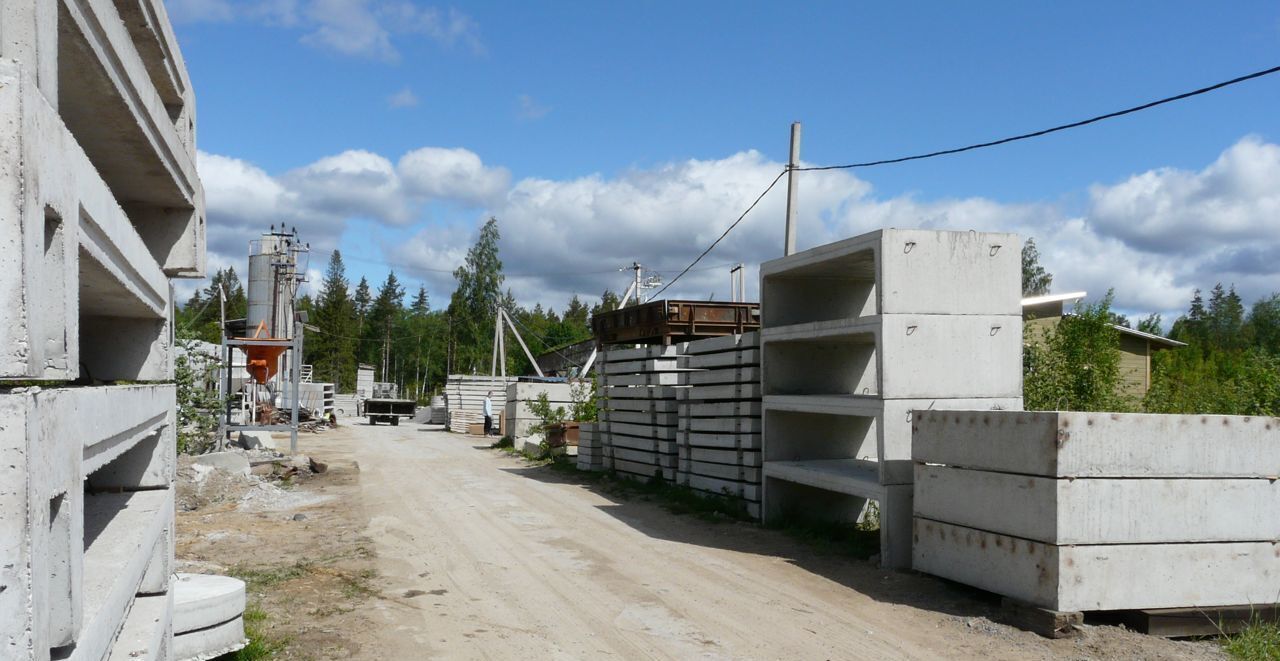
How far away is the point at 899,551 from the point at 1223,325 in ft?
261

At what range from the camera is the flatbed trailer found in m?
44.3

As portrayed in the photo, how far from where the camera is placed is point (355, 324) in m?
95.5

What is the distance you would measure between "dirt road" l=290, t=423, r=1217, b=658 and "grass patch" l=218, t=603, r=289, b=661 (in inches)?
26.3

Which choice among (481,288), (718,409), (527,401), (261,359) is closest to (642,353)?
(718,409)

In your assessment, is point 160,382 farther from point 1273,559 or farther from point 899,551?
point 1273,559

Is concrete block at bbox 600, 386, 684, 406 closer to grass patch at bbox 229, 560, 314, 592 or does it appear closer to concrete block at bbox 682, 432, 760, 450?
concrete block at bbox 682, 432, 760, 450

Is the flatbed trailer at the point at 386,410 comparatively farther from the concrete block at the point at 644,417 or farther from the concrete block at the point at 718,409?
the concrete block at the point at 718,409

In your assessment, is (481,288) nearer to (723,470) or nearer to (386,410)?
(386,410)

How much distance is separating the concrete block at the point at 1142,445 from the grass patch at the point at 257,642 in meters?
5.83

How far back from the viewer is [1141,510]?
705cm

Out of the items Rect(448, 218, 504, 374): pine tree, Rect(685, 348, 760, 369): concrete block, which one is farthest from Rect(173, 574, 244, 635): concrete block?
Rect(448, 218, 504, 374): pine tree

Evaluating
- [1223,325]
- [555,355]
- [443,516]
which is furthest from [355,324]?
[443,516]

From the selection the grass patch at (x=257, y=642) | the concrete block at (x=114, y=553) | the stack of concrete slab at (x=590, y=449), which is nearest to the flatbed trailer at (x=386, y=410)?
the stack of concrete slab at (x=590, y=449)

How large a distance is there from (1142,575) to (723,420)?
22.0 ft
